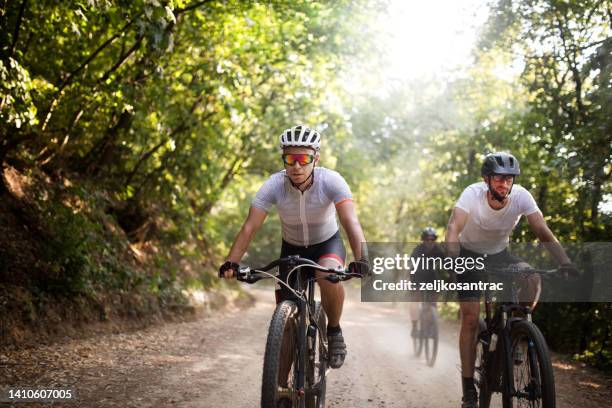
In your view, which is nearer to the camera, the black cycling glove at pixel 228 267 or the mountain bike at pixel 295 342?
the mountain bike at pixel 295 342

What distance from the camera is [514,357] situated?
4906 millimetres

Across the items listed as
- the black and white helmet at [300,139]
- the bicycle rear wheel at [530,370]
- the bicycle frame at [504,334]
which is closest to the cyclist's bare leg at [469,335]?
the bicycle frame at [504,334]

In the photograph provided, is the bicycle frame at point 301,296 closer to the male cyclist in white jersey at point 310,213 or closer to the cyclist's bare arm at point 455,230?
the male cyclist in white jersey at point 310,213

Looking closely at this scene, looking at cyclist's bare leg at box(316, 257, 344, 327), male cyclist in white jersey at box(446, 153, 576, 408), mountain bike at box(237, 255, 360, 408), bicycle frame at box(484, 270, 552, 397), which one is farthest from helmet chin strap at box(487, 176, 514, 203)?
mountain bike at box(237, 255, 360, 408)

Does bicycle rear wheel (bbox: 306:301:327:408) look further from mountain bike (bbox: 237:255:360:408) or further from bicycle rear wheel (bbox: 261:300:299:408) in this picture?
bicycle rear wheel (bbox: 261:300:299:408)

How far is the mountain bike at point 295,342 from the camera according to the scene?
3941 millimetres

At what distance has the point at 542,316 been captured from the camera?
35.0 ft

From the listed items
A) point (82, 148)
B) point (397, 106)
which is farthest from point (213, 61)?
point (397, 106)

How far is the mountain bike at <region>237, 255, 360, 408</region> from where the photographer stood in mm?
3941

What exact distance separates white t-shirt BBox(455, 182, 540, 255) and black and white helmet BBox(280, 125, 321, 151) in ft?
5.46

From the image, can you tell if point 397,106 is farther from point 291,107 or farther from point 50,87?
point 50,87

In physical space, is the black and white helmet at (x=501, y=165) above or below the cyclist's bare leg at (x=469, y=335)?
above

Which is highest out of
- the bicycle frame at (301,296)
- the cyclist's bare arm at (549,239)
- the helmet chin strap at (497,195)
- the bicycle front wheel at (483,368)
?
the helmet chin strap at (497,195)

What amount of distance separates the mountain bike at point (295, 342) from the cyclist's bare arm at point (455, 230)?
137cm
